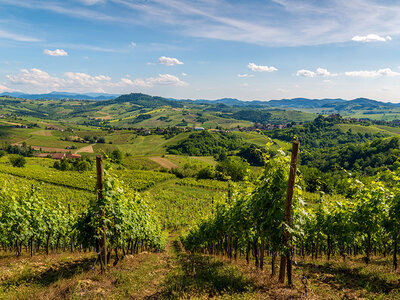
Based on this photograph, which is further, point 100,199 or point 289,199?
point 100,199

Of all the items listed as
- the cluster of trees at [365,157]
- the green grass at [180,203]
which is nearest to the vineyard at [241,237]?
the green grass at [180,203]

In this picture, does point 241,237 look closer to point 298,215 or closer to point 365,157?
point 298,215

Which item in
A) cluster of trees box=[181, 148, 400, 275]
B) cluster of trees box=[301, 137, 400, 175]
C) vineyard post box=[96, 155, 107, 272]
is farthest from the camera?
cluster of trees box=[301, 137, 400, 175]

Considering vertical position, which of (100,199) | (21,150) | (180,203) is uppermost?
(100,199)

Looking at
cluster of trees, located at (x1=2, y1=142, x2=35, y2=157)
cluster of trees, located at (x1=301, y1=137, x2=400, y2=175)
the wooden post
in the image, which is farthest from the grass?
cluster of trees, located at (x1=2, y1=142, x2=35, y2=157)

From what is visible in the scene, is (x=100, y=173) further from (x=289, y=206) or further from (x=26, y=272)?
(x=289, y=206)

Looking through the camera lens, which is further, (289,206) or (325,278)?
(325,278)

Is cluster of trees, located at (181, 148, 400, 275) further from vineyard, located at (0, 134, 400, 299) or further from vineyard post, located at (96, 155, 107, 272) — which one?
vineyard post, located at (96, 155, 107, 272)

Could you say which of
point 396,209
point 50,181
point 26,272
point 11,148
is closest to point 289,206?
point 396,209

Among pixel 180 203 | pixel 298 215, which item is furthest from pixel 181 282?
pixel 180 203

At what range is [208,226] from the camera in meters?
18.4

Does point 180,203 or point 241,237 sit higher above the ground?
point 241,237

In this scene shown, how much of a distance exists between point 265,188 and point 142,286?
6694 millimetres

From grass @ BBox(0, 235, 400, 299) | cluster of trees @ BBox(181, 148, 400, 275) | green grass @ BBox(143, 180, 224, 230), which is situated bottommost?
green grass @ BBox(143, 180, 224, 230)
